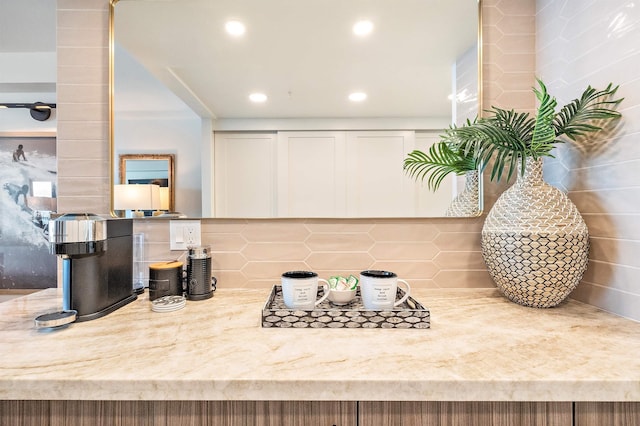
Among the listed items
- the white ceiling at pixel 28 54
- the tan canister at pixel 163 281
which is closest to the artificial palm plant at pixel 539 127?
the tan canister at pixel 163 281

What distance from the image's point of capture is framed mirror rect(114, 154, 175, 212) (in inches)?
47.6

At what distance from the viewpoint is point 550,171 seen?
1.13 metres

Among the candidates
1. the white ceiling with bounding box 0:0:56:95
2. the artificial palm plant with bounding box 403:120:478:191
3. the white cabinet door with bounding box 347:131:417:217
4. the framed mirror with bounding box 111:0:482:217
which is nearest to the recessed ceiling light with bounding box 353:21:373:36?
the framed mirror with bounding box 111:0:482:217

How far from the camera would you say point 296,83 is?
1.18m

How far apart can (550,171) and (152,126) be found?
1541 millimetres

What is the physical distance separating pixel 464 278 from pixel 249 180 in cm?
93

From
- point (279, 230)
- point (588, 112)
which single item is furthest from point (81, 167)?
point (588, 112)

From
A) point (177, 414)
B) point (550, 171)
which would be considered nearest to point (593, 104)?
point (550, 171)

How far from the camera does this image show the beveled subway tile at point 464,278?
1188mm

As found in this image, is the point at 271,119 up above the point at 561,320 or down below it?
above

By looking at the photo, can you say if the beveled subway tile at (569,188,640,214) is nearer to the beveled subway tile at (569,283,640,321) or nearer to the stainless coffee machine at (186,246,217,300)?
the beveled subway tile at (569,283,640,321)

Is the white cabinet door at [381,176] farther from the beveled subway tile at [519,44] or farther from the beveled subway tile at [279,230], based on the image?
the beveled subway tile at [519,44]

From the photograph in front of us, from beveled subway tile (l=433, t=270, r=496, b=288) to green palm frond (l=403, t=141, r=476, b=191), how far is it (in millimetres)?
340

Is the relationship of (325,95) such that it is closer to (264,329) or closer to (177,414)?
(264,329)
